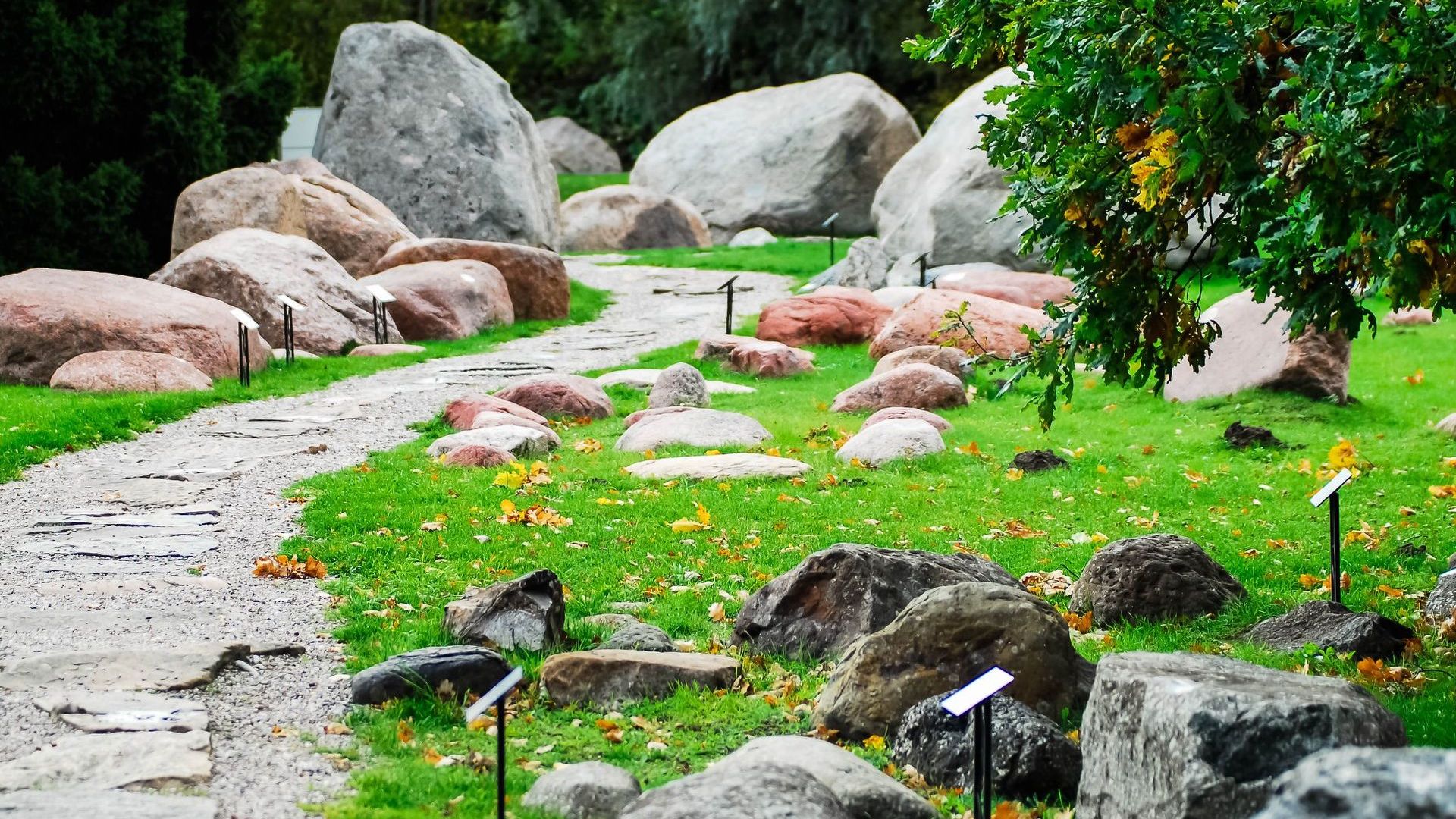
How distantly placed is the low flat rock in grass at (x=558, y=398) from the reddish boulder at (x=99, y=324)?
338 cm

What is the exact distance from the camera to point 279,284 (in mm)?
17719

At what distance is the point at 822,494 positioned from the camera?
1062 centimetres

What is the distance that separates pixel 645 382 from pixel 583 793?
11.0 metres

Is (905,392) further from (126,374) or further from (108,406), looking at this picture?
(126,374)

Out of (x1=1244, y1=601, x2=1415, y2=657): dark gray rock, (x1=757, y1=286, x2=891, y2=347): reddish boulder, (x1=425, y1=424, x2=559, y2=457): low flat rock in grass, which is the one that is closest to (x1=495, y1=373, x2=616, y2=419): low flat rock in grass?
(x1=425, y1=424, x2=559, y2=457): low flat rock in grass

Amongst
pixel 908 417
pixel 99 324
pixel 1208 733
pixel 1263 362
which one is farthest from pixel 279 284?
pixel 1208 733

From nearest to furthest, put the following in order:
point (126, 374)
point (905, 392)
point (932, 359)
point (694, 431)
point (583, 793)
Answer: point (583, 793), point (694, 431), point (126, 374), point (905, 392), point (932, 359)

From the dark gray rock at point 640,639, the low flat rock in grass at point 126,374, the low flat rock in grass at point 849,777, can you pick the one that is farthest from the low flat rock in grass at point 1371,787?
the low flat rock in grass at point 126,374

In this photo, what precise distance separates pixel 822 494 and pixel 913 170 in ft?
57.7

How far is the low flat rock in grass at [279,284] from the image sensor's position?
17375 mm

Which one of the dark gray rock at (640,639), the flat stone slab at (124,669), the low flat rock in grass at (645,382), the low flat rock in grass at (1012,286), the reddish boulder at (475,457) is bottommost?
the low flat rock in grass at (645,382)

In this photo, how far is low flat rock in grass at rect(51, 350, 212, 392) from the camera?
13.9m

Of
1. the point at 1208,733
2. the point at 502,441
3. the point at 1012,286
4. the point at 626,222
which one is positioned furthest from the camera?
the point at 626,222

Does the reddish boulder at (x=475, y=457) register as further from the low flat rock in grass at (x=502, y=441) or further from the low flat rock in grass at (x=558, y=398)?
the low flat rock in grass at (x=558, y=398)
